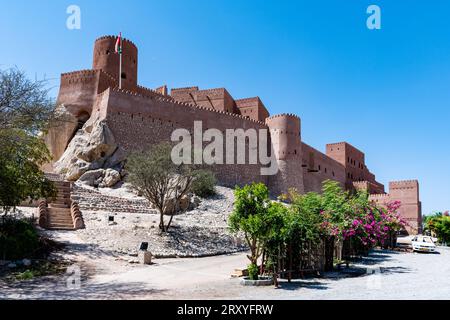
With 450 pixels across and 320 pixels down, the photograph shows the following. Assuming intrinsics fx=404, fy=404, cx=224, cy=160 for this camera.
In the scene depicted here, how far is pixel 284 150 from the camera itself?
3872cm

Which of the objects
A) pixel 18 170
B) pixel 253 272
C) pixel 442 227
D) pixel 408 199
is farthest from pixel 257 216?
pixel 408 199

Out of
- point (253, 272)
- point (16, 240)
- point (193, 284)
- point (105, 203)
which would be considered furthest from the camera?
point (105, 203)

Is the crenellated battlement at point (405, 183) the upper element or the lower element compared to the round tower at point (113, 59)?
lower

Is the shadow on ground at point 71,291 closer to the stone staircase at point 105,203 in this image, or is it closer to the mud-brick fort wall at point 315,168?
the stone staircase at point 105,203

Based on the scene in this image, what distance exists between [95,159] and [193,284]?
64.8 feet

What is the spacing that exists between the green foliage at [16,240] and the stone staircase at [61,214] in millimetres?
2470

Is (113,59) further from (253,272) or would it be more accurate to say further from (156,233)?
(253,272)

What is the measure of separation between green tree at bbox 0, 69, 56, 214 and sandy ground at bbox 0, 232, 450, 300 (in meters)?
2.66

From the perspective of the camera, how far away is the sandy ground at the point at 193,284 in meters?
8.35

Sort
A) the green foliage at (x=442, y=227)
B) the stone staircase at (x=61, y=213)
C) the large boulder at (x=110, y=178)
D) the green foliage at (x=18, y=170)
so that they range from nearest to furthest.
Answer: the green foliage at (x=18, y=170)
the stone staircase at (x=61, y=213)
the large boulder at (x=110, y=178)
the green foliage at (x=442, y=227)

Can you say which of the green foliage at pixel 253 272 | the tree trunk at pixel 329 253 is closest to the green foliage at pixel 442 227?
the tree trunk at pixel 329 253

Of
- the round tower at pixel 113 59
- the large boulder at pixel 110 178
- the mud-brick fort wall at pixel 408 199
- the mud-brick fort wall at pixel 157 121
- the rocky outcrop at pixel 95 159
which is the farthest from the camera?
the mud-brick fort wall at pixel 408 199
